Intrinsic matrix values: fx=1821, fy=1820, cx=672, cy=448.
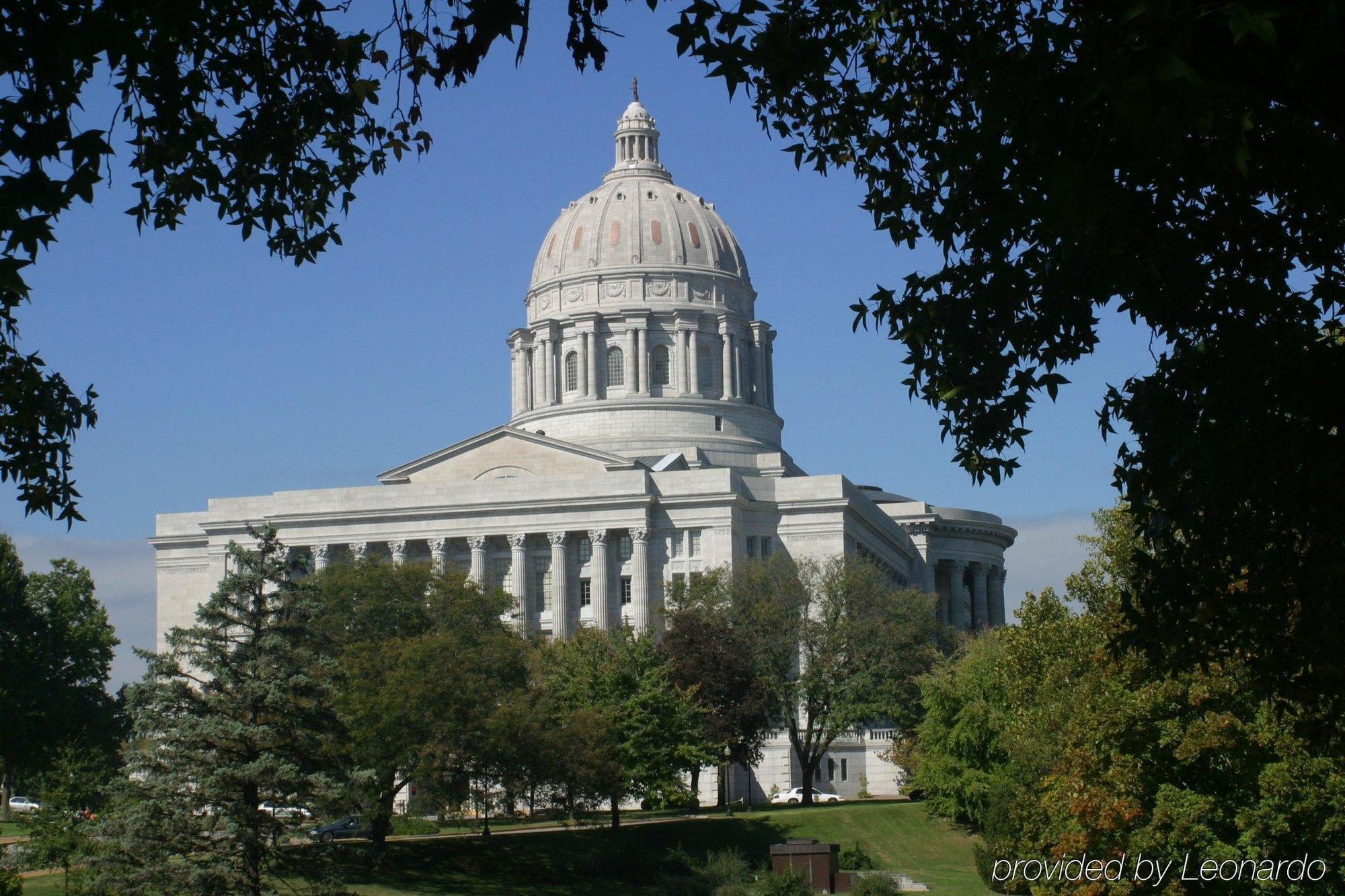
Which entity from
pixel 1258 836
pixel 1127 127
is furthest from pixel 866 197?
pixel 1258 836

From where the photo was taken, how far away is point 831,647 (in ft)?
263

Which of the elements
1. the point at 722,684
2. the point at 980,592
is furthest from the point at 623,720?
the point at 980,592

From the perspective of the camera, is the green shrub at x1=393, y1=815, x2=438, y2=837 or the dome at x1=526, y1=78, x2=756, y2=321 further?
the dome at x1=526, y1=78, x2=756, y2=321

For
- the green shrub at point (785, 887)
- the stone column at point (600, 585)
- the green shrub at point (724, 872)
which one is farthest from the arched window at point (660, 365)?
the green shrub at point (785, 887)

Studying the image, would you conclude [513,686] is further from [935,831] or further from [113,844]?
[113,844]

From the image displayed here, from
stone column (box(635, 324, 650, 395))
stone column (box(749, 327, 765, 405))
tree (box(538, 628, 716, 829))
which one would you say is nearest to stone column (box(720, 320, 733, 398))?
stone column (box(749, 327, 765, 405))

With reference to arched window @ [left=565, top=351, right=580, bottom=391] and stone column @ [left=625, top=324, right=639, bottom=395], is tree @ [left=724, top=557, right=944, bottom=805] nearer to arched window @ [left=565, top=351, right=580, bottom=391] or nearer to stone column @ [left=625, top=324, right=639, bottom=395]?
stone column @ [left=625, top=324, right=639, bottom=395]

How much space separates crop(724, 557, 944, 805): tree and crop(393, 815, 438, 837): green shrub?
19.9 meters

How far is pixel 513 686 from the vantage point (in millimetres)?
59469

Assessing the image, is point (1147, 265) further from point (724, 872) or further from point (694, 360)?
point (694, 360)

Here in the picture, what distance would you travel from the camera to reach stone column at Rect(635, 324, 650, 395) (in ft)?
385

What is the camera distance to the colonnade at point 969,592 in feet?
398

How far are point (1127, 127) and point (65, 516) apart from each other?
449 inches

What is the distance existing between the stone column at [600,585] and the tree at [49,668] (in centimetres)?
2419
